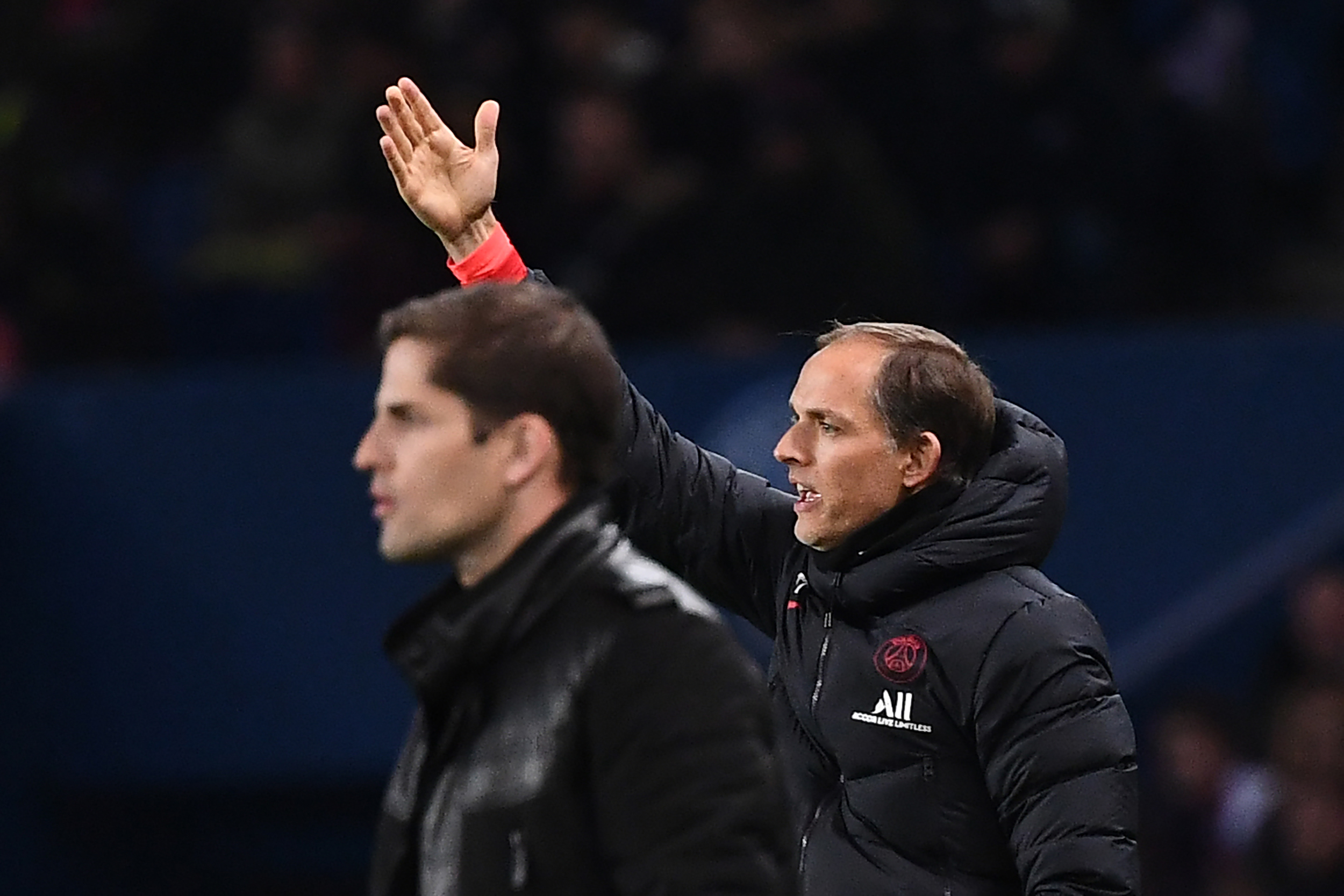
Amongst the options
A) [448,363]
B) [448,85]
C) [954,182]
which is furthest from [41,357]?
[448,363]

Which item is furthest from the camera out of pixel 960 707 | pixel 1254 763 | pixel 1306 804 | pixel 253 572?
pixel 253 572

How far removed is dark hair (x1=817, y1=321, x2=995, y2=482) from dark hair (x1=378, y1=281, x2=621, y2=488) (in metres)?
1.04

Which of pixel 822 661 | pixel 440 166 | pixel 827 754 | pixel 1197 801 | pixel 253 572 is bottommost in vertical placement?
pixel 1197 801

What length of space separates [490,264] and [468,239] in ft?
0.19

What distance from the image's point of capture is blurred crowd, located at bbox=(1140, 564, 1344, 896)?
6.32 metres

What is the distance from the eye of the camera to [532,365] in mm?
2475

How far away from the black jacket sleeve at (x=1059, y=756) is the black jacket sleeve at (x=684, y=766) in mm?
879

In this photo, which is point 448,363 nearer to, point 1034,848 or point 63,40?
point 1034,848

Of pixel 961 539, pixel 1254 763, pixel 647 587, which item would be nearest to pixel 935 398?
pixel 961 539

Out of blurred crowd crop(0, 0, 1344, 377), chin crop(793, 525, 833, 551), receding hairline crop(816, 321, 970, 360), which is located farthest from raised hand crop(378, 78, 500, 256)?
blurred crowd crop(0, 0, 1344, 377)

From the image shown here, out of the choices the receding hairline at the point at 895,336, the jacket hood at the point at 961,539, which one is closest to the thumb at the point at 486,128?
the receding hairline at the point at 895,336

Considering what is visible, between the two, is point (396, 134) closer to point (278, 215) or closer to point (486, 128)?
point (486, 128)

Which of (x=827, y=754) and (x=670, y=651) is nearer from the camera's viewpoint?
(x=670, y=651)

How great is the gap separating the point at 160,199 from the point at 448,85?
135cm
